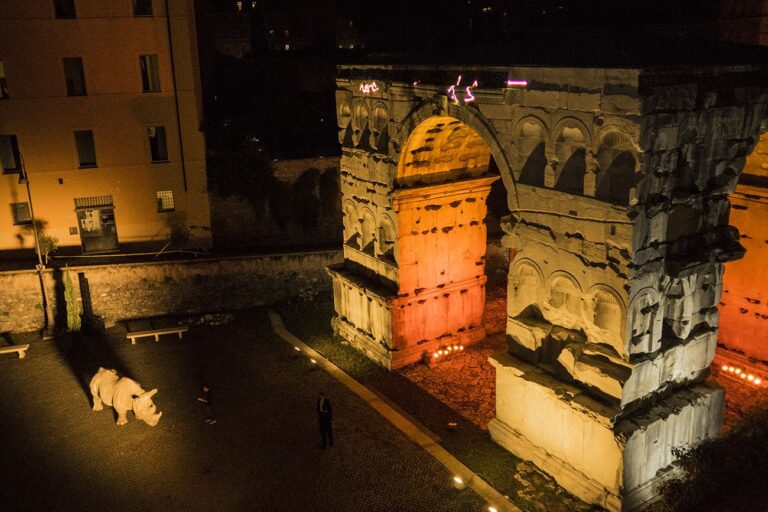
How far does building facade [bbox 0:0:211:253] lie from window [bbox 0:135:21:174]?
0.04 m

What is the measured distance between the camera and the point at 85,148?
26609 mm

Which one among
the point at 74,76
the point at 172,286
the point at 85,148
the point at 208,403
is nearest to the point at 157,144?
the point at 85,148

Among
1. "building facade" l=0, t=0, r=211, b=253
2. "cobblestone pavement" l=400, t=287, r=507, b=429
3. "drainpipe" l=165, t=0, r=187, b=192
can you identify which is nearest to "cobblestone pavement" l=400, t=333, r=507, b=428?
"cobblestone pavement" l=400, t=287, r=507, b=429

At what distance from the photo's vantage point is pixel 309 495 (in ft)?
45.4

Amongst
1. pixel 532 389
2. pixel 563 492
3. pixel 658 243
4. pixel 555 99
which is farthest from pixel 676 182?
pixel 563 492

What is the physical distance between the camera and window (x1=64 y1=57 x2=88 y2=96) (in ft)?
83.5

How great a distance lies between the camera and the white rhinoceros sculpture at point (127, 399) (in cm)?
1647

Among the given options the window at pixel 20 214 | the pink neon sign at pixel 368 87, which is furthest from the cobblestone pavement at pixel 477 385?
the window at pixel 20 214

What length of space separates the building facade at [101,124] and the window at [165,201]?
45 mm

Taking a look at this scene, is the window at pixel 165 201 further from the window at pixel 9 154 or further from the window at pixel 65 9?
the window at pixel 65 9

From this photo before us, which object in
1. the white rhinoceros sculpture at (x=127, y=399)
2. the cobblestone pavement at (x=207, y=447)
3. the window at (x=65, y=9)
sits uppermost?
the window at (x=65, y=9)

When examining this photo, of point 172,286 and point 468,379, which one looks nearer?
point 468,379

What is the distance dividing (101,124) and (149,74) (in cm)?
291

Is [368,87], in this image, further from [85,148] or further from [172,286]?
[85,148]
